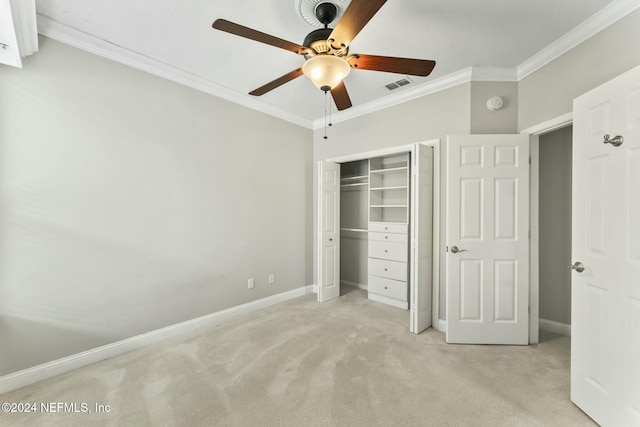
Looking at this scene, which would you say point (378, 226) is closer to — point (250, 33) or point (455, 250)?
point (455, 250)

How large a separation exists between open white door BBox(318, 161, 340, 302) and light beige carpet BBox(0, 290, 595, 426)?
1.11 metres

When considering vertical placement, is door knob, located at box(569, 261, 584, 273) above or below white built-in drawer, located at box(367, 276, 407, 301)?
above

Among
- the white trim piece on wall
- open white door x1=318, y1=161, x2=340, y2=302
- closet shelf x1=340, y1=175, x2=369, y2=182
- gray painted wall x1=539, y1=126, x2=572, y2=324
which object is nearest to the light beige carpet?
gray painted wall x1=539, y1=126, x2=572, y2=324

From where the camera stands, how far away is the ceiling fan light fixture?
1.62m

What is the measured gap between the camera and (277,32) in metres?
2.22

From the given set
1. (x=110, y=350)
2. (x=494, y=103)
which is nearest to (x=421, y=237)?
(x=494, y=103)

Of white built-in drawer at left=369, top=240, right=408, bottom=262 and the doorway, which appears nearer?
the doorway

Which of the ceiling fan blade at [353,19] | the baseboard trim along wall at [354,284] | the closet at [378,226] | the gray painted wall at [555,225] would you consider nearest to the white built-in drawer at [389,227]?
the closet at [378,226]

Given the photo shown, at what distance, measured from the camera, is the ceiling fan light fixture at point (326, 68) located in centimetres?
162

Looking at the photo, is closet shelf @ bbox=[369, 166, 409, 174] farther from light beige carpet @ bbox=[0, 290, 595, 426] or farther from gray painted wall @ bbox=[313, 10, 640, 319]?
light beige carpet @ bbox=[0, 290, 595, 426]

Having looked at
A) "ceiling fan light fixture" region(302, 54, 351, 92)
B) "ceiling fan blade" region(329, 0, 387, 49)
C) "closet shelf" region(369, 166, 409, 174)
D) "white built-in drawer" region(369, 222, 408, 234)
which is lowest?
"white built-in drawer" region(369, 222, 408, 234)

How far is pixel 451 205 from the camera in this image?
2.75 metres

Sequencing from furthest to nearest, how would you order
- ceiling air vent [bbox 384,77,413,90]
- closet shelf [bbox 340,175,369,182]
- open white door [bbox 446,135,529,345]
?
closet shelf [bbox 340,175,369,182] → ceiling air vent [bbox 384,77,413,90] → open white door [bbox 446,135,529,345]

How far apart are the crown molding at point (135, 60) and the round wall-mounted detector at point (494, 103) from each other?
2.65m
